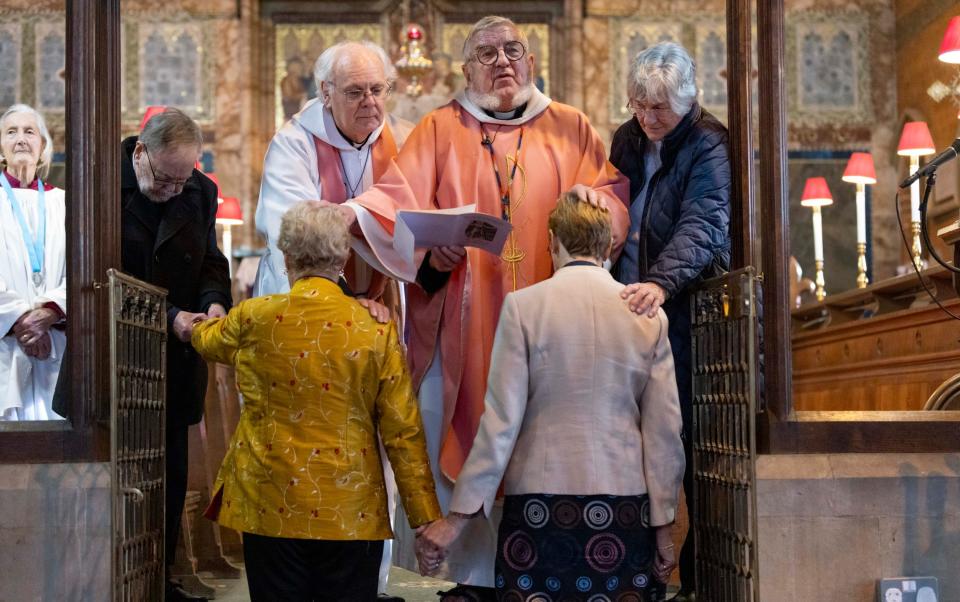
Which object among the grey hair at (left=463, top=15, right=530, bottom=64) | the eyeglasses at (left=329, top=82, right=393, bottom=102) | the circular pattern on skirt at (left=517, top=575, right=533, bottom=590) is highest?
the grey hair at (left=463, top=15, right=530, bottom=64)

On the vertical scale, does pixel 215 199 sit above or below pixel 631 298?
above

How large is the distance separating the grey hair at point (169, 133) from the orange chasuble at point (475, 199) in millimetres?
632

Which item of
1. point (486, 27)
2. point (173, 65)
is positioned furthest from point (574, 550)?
point (173, 65)

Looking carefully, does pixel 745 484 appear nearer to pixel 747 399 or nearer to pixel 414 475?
pixel 747 399

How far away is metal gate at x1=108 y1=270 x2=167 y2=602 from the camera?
143 inches

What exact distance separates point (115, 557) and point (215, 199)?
149 cm

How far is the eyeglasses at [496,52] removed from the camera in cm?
424

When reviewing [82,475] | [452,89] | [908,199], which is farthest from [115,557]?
[908,199]

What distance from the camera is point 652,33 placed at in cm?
1188

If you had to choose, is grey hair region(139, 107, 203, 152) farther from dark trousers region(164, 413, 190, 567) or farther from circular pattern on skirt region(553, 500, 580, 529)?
circular pattern on skirt region(553, 500, 580, 529)

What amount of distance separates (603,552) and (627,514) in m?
0.12

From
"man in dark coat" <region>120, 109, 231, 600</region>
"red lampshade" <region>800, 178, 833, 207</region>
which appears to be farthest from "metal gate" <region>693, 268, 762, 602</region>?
"red lampshade" <region>800, 178, 833, 207</region>

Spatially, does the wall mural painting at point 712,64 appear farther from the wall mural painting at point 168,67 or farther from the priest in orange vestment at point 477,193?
the priest in orange vestment at point 477,193

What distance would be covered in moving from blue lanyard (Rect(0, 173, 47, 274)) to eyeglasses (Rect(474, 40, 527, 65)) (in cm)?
215
